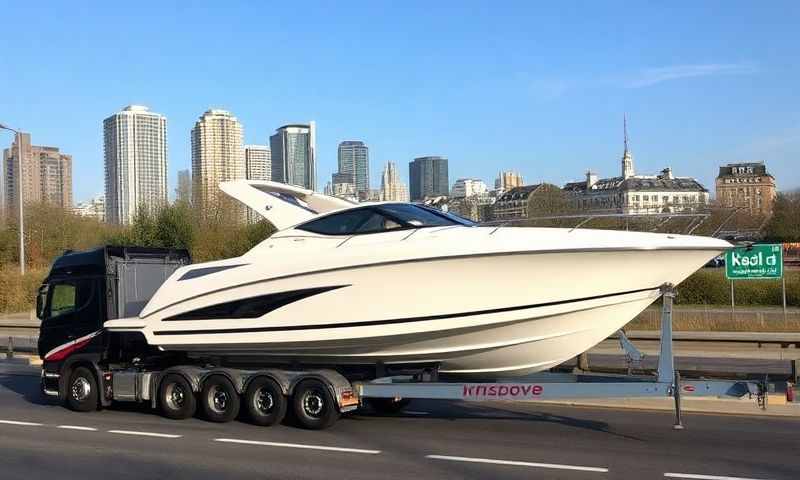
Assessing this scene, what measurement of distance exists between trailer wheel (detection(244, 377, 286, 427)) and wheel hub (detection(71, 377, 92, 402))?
3137mm

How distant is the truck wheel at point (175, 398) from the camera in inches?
448

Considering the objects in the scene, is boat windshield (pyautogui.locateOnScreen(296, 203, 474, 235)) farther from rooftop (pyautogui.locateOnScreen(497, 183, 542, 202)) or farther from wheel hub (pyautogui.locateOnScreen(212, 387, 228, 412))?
rooftop (pyautogui.locateOnScreen(497, 183, 542, 202))

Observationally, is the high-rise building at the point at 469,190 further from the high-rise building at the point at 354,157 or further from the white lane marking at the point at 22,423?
the high-rise building at the point at 354,157

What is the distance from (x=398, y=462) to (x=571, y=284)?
9.41ft

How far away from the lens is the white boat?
9148 mm

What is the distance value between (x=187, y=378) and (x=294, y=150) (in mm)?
40963

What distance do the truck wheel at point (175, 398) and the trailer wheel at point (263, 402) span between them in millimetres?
1063

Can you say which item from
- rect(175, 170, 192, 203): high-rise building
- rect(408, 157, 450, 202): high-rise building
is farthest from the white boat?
rect(408, 157, 450, 202): high-rise building

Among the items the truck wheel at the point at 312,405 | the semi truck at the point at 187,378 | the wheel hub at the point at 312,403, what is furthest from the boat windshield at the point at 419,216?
the wheel hub at the point at 312,403

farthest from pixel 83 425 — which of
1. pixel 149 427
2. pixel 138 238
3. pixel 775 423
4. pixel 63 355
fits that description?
pixel 138 238

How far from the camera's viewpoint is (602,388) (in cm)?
932

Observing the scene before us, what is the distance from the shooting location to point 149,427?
434 inches

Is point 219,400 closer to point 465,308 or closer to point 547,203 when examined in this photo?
point 465,308

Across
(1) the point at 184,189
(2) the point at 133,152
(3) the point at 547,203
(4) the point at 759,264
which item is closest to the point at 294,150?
(1) the point at 184,189
